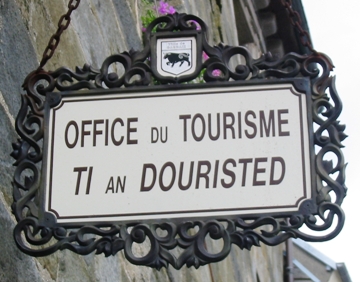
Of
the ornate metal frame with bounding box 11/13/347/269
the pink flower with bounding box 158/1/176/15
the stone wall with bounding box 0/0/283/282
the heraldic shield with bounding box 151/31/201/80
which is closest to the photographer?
the ornate metal frame with bounding box 11/13/347/269

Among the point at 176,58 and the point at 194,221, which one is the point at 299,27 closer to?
the point at 176,58

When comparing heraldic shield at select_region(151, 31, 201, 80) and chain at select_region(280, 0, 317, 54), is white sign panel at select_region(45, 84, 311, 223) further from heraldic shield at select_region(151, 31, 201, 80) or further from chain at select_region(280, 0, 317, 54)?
chain at select_region(280, 0, 317, 54)

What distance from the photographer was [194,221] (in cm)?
181

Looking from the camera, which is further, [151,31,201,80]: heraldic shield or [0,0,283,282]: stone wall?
[0,0,283,282]: stone wall

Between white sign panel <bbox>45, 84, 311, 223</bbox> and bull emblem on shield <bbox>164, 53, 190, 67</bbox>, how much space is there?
0.08 meters

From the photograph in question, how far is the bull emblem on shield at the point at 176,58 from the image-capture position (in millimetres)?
1989

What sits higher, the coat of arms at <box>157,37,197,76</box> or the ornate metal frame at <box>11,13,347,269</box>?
the coat of arms at <box>157,37,197,76</box>

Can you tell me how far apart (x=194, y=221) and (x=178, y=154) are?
15 cm

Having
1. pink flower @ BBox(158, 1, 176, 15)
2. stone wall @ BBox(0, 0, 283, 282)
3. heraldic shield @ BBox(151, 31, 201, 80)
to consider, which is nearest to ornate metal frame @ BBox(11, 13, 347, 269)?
heraldic shield @ BBox(151, 31, 201, 80)

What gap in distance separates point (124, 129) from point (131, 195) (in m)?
0.16

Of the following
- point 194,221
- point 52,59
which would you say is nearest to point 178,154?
point 194,221

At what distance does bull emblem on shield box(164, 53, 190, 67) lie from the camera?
78.3 inches

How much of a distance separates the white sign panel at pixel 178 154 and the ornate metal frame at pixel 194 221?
0.03 meters

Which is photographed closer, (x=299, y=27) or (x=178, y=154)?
(x=178, y=154)
